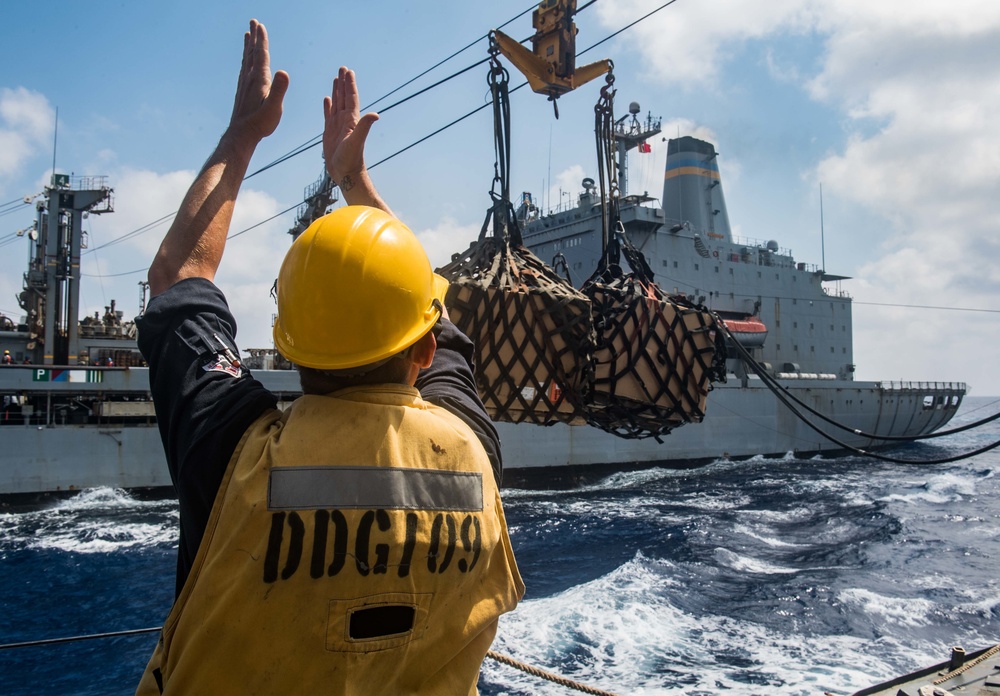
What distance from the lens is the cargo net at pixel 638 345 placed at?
21.6ft

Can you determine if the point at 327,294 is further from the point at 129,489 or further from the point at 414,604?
the point at 129,489

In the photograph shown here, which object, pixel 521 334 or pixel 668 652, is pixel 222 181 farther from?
pixel 668 652

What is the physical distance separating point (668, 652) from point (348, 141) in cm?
864

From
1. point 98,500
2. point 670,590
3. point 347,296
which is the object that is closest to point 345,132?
point 347,296

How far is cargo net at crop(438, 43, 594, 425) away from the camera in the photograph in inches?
230

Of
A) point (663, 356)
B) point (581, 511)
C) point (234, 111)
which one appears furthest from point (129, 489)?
point (234, 111)

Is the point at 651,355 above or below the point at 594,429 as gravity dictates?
above

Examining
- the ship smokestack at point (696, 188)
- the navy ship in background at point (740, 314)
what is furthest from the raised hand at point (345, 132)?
the ship smokestack at point (696, 188)

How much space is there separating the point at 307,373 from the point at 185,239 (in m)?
0.41

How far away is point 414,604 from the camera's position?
3.88 ft

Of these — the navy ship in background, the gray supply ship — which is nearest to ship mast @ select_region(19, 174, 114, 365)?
the gray supply ship

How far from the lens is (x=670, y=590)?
11.5 m

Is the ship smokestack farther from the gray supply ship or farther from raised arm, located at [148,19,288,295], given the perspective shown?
raised arm, located at [148,19,288,295]

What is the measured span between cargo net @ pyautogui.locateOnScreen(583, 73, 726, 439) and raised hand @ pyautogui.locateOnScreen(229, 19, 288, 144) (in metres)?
4.93
